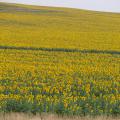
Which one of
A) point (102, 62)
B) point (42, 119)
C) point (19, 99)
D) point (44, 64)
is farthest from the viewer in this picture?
point (102, 62)

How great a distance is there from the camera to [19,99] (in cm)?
1105

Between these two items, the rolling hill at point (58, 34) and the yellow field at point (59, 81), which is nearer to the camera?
the yellow field at point (59, 81)

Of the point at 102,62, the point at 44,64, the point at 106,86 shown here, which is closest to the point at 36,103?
the point at 106,86

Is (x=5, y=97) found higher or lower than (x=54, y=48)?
lower

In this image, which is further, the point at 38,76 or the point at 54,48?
the point at 54,48

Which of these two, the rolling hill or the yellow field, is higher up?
the rolling hill

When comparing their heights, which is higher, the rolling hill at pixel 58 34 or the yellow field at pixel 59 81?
the rolling hill at pixel 58 34

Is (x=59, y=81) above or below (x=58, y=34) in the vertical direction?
below

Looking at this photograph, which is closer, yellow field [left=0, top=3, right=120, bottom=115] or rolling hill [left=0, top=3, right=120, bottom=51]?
yellow field [left=0, top=3, right=120, bottom=115]

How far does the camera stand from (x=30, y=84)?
13.5m

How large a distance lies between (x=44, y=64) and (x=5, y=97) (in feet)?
24.5

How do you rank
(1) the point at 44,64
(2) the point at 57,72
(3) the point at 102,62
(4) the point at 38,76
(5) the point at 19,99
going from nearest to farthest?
(5) the point at 19,99 → (4) the point at 38,76 → (2) the point at 57,72 → (1) the point at 44,64 → (3) the point at 102,62

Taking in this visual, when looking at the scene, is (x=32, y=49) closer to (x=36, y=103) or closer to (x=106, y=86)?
(x=106, y=86)

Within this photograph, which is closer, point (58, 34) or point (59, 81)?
point (59, 81)
